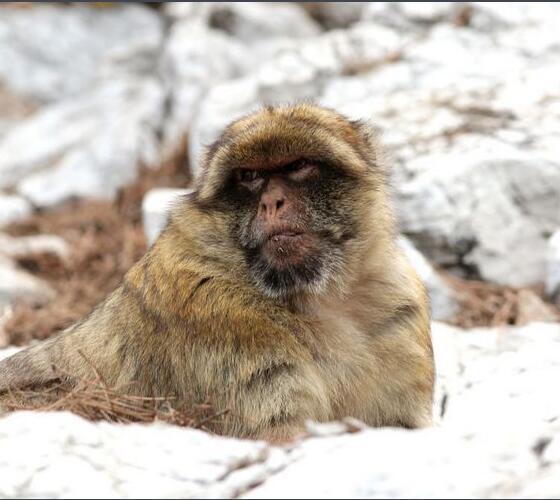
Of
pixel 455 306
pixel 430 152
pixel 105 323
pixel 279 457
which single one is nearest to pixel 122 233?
pixel 430 152

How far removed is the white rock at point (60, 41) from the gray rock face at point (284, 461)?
41.9 ft

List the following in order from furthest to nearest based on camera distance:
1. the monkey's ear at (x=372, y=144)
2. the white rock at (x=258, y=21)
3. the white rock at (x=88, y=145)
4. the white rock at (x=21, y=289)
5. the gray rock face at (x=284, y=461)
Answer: the white rock at (x=258, y=21) < the white rock at (x=88, y=145) < the white rock at (x=21, y=289) < the monkey's ear at (x=372, y=144) < the gray rock face at (x=284, y=461)

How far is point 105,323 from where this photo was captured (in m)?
4.04

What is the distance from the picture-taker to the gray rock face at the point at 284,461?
8.14 feet

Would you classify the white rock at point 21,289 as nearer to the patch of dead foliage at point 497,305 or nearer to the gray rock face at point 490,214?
the gray rock face at point 490,214

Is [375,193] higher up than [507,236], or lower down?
higher up

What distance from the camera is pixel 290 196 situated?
354cm

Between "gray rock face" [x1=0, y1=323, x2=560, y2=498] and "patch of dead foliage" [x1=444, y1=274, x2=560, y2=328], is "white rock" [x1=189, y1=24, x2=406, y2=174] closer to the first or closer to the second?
"patch of dead foliage" [x1=444, y1=274, x2=560, y2=328]

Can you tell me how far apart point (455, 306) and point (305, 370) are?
326 cm

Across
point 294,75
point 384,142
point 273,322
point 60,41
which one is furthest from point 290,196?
point 60,41

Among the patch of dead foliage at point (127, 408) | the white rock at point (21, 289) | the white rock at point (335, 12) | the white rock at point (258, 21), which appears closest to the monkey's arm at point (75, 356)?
the patch of dead foliage at point (127, 408)

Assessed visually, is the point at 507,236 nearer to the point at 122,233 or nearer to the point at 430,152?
the point at 430,152

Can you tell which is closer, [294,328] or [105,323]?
[294,328]

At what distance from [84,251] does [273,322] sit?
5976 millimetres
